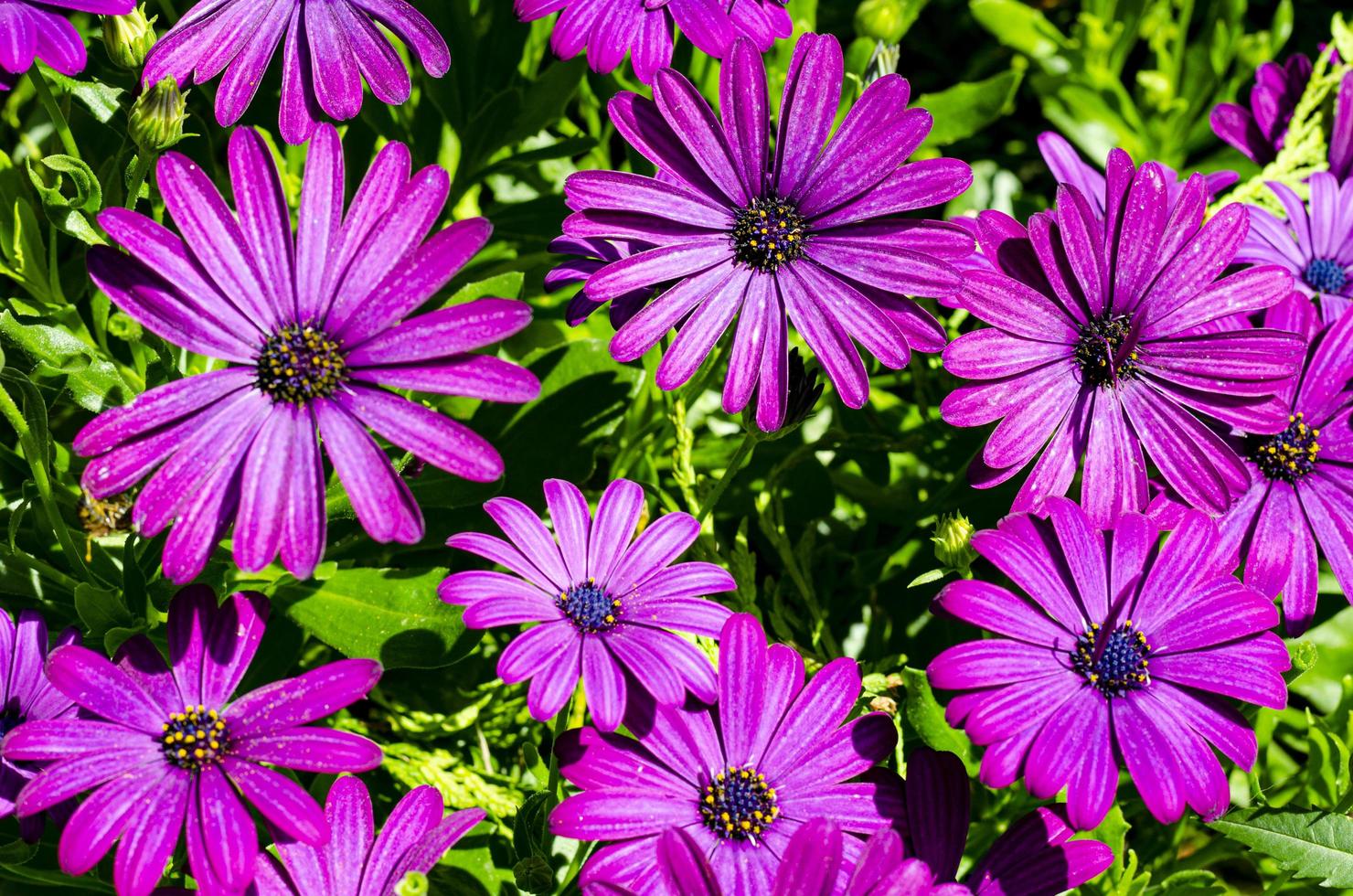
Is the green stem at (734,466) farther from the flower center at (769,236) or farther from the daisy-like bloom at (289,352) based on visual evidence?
the daisy-like bloom at (289,352)

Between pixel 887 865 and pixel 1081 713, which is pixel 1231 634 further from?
pixel 887 865

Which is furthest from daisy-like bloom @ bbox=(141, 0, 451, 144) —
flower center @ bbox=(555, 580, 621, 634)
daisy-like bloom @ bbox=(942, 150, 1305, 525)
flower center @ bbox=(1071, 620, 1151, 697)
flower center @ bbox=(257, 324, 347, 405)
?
flower center @ bbox=(1071, 620, 1151, 697)

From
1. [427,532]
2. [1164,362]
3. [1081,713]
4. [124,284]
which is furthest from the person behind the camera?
[427,532]

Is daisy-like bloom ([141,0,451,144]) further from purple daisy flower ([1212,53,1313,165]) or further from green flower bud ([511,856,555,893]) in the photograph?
purple daisy flower ([1212,53,1313,165])

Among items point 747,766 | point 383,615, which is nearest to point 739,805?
point 747,766

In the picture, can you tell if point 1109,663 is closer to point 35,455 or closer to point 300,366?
point 300,366

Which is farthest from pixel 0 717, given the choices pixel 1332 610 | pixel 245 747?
pixel 1332 610

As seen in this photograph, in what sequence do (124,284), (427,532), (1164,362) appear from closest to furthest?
(124,284) < (1164,362) < (427,532)
